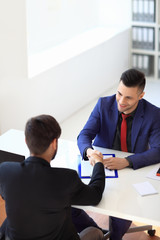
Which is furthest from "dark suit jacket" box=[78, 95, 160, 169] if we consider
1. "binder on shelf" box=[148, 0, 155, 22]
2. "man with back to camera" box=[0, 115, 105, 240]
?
"binder on shelf" box=[148, 0, 155, 22]

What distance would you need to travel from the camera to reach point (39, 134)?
178 centimetres

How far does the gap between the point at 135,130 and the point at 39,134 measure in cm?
103

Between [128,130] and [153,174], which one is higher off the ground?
[128,130]

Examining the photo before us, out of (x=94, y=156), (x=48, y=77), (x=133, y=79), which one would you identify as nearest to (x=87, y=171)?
(x=94, y=156)

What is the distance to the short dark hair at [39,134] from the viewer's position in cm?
178

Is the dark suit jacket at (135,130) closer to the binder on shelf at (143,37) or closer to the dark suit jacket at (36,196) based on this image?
the dark suit jacket at (36,196)

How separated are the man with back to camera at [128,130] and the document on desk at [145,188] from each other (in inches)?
7.2

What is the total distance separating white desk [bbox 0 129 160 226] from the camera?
2020 mm

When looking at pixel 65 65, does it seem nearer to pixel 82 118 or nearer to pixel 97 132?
pixel 82 118

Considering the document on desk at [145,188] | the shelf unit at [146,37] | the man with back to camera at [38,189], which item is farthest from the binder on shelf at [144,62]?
the man with back to camera at [38,189]

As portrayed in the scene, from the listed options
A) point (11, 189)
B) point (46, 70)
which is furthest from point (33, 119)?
point (46, 70)

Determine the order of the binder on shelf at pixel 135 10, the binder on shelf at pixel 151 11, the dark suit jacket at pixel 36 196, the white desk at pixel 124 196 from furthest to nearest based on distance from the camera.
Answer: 1. the binder on shelf at pixel 135 10
2. the binder on shelf at pixel 151 11
3. the white desk at pixel 124 196
4. the dark suit jacket at pixel 36 196

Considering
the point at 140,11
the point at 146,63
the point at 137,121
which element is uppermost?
the point at 140,11

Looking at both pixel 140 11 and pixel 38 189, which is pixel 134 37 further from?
pixel 38 189
